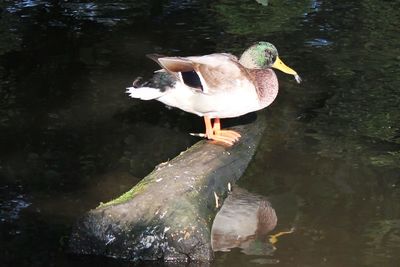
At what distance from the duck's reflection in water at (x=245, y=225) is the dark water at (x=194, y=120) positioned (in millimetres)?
70

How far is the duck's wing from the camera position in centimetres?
482

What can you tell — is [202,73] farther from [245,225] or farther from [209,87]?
[245,225]

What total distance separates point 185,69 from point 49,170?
1.34 meters

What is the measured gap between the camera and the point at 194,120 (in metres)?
6.07

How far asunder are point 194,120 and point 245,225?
1.73 meters

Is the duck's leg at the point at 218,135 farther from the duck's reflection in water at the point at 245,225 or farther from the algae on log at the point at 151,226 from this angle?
the algae on log at the point at 151,226

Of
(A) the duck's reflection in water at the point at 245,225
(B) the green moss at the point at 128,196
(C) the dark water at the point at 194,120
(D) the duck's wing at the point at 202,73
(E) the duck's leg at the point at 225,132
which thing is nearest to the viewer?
(B) the green moss at the point at 128,196

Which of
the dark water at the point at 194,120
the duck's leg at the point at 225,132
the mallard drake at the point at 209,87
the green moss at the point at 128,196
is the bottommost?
the dark water at the point at 194,120

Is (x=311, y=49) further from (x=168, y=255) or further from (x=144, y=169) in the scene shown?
(x=168, y=255)

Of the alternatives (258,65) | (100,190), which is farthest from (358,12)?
(100,190)

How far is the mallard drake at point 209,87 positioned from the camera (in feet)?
15.9

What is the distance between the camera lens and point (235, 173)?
16.4 feet

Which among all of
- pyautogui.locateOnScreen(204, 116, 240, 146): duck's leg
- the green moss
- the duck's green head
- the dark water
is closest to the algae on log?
the green moss

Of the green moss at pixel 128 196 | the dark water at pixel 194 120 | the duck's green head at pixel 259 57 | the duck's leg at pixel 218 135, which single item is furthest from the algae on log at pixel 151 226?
the duck's green head at pixel 259 57
